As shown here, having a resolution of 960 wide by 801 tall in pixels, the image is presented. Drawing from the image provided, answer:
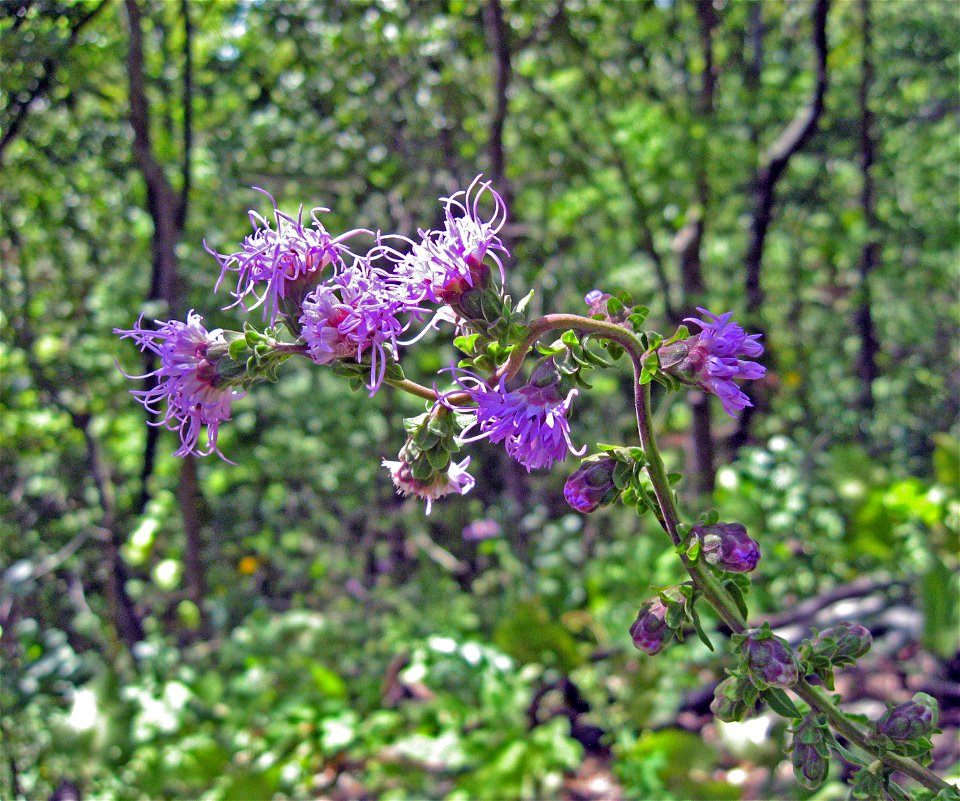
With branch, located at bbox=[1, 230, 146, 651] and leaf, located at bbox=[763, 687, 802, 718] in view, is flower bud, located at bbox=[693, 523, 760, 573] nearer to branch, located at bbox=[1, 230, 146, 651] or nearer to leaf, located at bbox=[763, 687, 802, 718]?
leaf, located at bbox=[763, 687, 802, 718]

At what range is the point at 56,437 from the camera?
303cm

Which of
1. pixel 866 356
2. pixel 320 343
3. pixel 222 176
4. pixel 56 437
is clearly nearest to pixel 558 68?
pixel 222 176

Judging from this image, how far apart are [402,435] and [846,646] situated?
2.61m

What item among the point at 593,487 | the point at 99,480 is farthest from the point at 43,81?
the point at 593,487

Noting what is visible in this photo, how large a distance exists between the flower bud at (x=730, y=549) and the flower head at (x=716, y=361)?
0.14 meters

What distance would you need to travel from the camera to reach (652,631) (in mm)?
937

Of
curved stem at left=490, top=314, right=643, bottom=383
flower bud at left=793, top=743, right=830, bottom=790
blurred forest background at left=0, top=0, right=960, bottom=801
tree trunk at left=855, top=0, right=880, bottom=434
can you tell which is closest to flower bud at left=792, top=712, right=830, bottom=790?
→ flower bud at left=793, top=743, right=830, bottom=790

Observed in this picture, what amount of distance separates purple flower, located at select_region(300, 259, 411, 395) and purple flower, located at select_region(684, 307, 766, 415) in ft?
0.99

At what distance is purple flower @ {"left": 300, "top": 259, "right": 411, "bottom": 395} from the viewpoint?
2.86 ft

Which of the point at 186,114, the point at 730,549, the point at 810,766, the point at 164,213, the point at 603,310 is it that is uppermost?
the point at 186,114

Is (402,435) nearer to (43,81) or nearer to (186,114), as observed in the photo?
(186,114)

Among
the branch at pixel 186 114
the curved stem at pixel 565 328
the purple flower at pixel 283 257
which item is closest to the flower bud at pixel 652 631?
the curved stem at pixel 565 328

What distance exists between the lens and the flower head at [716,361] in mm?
856

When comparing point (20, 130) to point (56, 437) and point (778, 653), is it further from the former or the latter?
point (778, 653)
